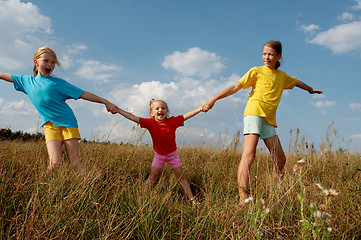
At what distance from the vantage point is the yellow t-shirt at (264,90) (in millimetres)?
3225

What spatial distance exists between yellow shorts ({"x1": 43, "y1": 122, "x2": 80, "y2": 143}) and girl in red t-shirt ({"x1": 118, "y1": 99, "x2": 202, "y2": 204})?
0.63m

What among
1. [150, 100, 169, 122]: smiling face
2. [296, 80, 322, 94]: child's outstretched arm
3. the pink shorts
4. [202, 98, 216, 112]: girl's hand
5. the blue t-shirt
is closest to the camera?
the blue t-shirt

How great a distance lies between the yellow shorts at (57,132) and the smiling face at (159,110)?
101cm

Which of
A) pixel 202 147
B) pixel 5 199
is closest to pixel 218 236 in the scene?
pixel 5 199

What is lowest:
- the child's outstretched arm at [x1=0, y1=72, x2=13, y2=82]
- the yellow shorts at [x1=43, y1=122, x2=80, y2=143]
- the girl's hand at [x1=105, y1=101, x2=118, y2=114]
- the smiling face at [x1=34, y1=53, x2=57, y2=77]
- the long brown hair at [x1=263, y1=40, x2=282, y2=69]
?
the yellow shorts at [x1=43, y1=122, x2=80, y2=143]

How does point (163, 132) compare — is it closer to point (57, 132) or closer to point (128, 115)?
point (128, 115)

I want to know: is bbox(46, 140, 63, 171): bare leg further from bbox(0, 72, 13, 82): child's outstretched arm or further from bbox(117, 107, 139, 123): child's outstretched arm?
bbox(0, 72, 13, 82): child's outstretched arm

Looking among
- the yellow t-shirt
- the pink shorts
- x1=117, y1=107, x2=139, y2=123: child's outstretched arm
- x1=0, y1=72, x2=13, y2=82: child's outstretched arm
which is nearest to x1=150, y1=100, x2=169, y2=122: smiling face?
x1=117, y1=107, x2=139, y2=123: child's outstretched arm

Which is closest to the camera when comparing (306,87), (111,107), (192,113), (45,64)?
(45,64)

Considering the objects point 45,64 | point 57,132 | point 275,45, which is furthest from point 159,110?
point 275,45

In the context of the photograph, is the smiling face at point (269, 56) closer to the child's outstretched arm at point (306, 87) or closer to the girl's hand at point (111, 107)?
the child's outstretched arm at point (306, 87)

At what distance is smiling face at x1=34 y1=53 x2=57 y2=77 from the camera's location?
3.24 meters

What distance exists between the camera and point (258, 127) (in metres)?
3.14

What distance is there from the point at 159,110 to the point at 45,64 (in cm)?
147
